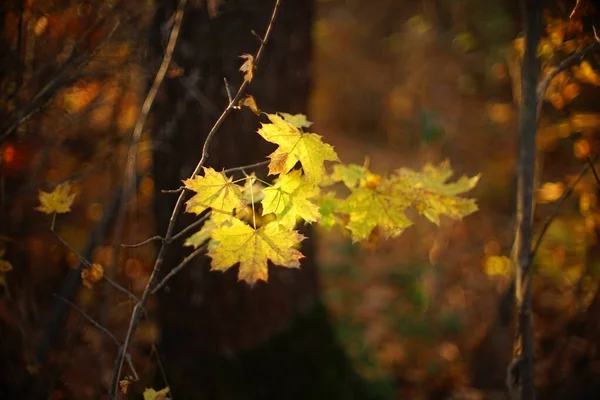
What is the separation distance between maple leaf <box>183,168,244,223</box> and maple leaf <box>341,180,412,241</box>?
42 centimetres

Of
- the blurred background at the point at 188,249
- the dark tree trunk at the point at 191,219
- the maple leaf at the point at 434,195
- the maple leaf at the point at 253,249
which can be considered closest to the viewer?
the maple leaf at the point at 253,249

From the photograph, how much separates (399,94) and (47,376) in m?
9.24

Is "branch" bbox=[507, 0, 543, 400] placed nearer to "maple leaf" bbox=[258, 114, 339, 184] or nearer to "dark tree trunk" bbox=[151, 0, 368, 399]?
"maple leaf" bbox=[258, 114, 339, 184]

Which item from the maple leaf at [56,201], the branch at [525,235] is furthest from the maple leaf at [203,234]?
the branch at [525,235]

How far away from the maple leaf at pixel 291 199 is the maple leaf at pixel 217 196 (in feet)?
0.28

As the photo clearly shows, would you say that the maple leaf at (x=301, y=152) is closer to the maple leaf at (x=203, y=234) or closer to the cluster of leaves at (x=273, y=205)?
the cluster of leaves at (x=273, y=205)

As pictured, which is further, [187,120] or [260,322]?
[260,322]

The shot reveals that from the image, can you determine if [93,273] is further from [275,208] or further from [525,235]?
[525,235]

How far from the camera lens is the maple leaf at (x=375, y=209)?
1475mm

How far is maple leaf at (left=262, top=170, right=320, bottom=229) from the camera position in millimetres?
1242

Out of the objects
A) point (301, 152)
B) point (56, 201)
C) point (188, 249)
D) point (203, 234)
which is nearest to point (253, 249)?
point (301, 152)

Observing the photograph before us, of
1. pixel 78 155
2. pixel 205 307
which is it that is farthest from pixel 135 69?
pixel 205 307

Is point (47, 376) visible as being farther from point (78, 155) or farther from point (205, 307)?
point (78, 155)

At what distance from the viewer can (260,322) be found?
7.72 feet
